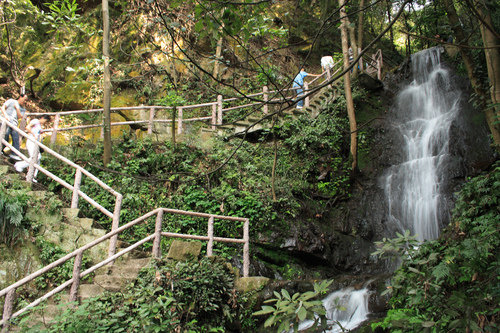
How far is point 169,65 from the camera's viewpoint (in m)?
15.2

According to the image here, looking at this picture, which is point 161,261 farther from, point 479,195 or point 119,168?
point 479,195

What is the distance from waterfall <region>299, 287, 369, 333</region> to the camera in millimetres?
6297

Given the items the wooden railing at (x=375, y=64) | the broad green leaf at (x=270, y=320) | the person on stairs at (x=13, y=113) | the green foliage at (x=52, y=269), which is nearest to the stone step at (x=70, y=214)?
the green foliage at (x=52, y=269)

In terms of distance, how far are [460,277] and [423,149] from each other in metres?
7.80

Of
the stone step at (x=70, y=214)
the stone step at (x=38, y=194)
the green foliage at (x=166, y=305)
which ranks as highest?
A: the stone step at (x=38, y=194)

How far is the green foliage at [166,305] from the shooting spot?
4.68 metres

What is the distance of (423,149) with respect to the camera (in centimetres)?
1176

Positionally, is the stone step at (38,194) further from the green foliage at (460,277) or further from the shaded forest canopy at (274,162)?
the green foliage at (460,277)

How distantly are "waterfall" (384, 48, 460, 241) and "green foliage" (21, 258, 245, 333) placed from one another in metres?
6.20

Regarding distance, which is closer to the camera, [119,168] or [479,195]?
[479,195]

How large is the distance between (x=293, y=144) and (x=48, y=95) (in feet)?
34.5

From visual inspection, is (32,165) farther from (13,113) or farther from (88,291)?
(88,291)

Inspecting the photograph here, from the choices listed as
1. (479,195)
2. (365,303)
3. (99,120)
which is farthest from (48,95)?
(479,195)

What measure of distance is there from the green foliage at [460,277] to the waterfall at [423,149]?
3869mm
